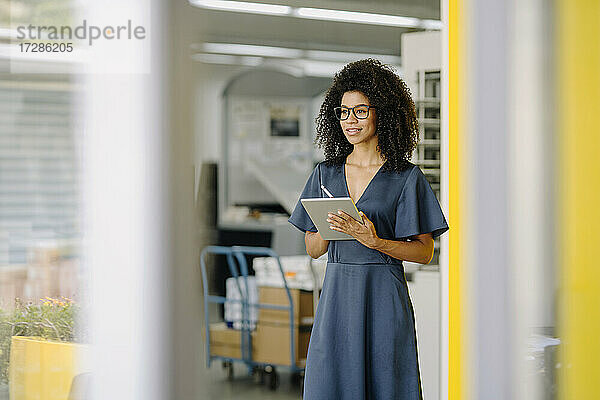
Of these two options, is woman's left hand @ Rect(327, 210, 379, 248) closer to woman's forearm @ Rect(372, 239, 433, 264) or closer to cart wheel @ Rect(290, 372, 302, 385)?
woman's forearm @ Rect(372, 239, 433, 264)

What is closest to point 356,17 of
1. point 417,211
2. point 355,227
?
point 417,211

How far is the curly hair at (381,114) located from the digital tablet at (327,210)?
11.3 inches

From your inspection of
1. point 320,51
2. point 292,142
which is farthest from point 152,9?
point 292,142

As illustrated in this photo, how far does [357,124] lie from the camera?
2658 millimetres

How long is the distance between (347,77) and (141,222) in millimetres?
887

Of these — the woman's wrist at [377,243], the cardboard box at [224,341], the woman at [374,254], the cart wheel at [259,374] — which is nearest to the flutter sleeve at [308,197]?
the woman at [374,254]

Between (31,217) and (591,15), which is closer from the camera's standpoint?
(31,217)

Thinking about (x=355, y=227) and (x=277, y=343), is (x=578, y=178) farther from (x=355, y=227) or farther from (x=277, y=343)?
(x=277, y=343)

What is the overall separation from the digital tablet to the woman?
0.24ft

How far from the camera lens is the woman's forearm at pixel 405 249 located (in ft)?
8.36

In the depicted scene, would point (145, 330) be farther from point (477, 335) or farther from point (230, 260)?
point (477, 335)

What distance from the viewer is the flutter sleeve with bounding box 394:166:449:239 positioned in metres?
2.60

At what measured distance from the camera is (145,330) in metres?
2.55

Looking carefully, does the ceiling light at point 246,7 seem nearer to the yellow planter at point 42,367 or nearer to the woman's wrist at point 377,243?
the woman's wrist at point 377,243
